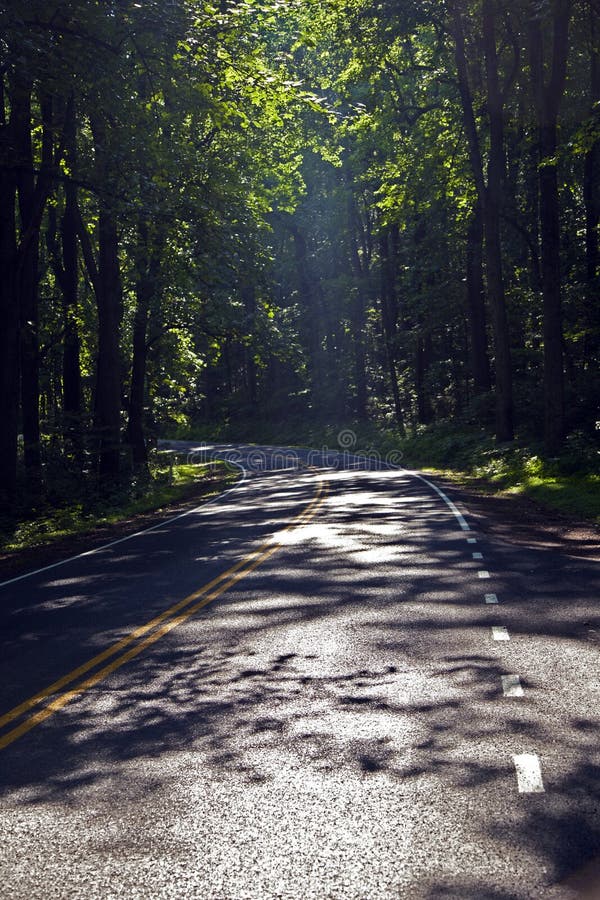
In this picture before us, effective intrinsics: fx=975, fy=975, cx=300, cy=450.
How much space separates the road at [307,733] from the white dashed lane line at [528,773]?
2 cm

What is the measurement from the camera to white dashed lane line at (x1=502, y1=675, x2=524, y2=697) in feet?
22.7

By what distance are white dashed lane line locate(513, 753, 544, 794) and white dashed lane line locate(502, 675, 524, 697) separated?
4.18 ft

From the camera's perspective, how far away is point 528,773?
5363 mm

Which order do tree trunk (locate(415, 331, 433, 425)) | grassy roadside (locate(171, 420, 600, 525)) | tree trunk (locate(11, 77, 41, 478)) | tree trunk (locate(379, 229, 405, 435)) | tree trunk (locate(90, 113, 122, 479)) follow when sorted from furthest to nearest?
tree trunk (locate(379, 229, 405, 435)) → tree trunk (locate(415, 331, 433, 425)) → tree trunk (locate(90, 113, 122, 479)) → grassy roadside (locate(171, 420, 600, 525)) → tree trunk (locate(11, 77, 41, 478))

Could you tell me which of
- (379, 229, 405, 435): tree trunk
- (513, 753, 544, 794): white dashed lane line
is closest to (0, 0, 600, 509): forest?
(379, 229, 405, 435): tree trunk

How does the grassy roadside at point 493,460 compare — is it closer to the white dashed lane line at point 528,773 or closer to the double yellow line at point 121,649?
the double yellow line at point 121,649

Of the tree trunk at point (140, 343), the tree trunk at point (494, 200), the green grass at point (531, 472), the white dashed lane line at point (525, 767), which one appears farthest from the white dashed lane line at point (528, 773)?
the tree trunk at point (494, 200)

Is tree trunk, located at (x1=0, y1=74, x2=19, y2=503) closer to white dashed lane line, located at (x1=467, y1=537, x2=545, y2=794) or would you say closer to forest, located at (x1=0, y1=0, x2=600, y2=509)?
forest, located at (x1=0, y1=0, x2=600, y2=509)

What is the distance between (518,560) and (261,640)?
5.10m

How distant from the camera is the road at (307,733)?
14.3 feet

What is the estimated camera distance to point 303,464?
39.2m

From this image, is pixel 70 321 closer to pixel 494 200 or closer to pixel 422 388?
pixel 494 200

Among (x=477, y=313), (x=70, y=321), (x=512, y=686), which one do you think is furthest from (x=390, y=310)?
(x=512, y=686)

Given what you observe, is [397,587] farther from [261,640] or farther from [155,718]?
[155,718]
